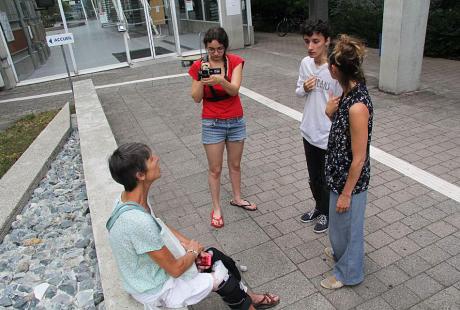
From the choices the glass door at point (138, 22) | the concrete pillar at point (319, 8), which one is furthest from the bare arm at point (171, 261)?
the glass door at point (138, 22)

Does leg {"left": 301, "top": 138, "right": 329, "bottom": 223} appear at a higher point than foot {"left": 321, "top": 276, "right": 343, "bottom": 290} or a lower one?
higher

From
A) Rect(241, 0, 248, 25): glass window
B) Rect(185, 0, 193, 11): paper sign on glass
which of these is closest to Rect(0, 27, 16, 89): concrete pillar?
Rect(185, 0, 193, 11): paper sign on glass

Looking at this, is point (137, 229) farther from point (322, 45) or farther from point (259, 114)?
point (259, 114)

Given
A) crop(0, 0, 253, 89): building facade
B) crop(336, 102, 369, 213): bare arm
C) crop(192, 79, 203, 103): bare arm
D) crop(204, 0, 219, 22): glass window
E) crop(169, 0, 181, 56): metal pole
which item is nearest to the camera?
crop(336, 102, 369, 213): bare arm

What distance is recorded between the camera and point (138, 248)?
1929mm

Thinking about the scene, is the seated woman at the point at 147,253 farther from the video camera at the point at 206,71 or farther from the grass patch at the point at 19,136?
the grass patch at the point at 19,136

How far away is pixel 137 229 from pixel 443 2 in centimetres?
1201

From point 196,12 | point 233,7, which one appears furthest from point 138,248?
point 196,12

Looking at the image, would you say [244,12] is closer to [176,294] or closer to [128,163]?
[128,163]

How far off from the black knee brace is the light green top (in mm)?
358

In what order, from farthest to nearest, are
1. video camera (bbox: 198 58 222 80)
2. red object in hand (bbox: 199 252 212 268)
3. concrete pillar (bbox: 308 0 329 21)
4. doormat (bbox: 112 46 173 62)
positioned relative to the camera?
doormat (bbox: 112 46 173 62) < concrete pillar (bbox: 308 0 329 21) < video camera (bbox: 198 58 222 80) < red object in hand (bbox: 199 252 212 268)

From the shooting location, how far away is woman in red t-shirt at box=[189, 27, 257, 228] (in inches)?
122

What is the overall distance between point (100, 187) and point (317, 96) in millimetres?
2044

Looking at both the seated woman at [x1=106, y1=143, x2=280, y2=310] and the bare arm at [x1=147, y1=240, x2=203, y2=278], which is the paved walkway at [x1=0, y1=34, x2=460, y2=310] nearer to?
the seated woman at [x1=106, y1=143, x2=280, y2=310]
